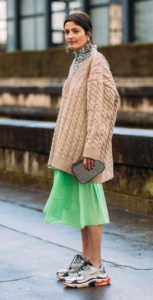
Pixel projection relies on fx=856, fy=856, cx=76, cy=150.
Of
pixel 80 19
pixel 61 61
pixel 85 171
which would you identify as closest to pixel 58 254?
pixel 85 171

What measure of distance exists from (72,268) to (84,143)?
864mm

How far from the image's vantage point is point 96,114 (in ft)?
17.3

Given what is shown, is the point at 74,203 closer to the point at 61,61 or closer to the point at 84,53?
the point at 84,53

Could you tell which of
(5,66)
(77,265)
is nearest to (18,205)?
(77,265)

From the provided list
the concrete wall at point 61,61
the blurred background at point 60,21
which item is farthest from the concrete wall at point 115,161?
the blurred background at point 60,21

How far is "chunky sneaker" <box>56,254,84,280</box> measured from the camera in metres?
5.60

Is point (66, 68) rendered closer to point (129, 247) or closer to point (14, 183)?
point (14, 183)

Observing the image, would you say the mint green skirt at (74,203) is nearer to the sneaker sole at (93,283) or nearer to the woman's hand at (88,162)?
the woman's hand at (88,162)

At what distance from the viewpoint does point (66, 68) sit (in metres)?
16.7

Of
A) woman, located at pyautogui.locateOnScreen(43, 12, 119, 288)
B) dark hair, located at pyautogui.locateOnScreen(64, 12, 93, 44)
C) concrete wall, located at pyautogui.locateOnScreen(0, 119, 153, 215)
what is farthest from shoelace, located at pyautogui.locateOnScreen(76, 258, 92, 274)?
concrete wall, located at pyautogui.locateOnScreen(0, 119, 153, 215)

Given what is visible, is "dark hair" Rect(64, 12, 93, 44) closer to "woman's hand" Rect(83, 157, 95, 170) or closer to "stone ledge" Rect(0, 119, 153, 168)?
"woman's hand" Rect(83, 157, 95, 170)

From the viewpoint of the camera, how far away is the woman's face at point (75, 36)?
5.42 metres

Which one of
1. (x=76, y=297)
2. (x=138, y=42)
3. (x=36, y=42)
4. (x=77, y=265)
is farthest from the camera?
(x=36, y=42)

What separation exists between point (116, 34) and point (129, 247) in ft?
32.5
